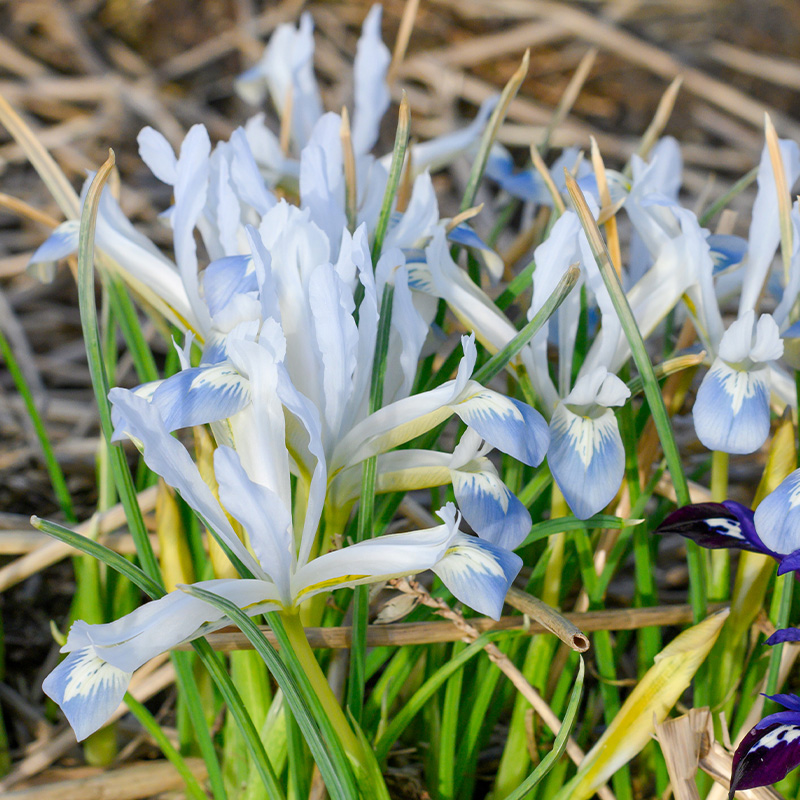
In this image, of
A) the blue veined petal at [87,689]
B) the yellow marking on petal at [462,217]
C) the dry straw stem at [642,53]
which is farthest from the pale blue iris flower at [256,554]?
the dry straw stem at [642,53]

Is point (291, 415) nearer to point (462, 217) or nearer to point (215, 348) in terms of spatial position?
point (215, 348)

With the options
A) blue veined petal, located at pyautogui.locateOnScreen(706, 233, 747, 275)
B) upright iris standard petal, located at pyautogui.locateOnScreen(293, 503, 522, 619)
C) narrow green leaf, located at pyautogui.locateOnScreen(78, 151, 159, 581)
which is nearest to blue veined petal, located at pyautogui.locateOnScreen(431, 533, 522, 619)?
upright iris standard petal, located at pyautogui.locateOnScreen(293, 503, 522, 619)

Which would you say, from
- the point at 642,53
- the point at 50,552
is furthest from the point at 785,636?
the point at 642,53

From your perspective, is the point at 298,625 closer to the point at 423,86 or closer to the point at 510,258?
the point at 510,258

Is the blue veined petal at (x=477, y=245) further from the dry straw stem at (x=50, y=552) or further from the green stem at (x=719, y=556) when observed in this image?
the dry straw stem at (x=50, y=552)

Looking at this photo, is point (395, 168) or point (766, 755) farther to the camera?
point (395, 168)

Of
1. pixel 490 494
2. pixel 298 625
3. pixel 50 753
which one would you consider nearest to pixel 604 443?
pixel 490 494

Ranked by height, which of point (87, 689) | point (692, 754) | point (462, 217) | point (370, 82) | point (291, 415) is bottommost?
point (692, 754)
